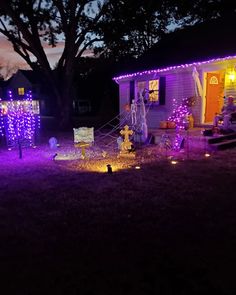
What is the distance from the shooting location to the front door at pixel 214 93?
49.1 feet

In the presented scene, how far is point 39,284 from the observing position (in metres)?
3.54

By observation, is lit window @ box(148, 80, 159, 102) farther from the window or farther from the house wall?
the house wall

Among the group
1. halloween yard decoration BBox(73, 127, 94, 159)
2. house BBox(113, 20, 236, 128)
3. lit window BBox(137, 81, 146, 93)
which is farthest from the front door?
halloween yard decoration BBox(73, 127, 94, 159)

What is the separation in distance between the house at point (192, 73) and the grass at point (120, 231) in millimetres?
6327

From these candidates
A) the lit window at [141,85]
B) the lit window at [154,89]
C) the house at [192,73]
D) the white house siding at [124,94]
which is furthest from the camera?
the white house siding at [124,94]

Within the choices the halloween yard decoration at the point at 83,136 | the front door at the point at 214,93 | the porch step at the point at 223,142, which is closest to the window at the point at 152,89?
the front door at the point at 214,93

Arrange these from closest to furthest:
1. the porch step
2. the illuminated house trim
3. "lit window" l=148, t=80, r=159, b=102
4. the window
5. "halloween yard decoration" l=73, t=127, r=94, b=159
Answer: "halloween yard decoration" l=73, t=127, r=94, b=159 < the porch step < the illuminated house trim < the window < "lit window" l=148, t=80, r=159, b=102

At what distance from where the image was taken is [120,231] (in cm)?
482

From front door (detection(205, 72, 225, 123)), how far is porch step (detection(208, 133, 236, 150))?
11.2 feet

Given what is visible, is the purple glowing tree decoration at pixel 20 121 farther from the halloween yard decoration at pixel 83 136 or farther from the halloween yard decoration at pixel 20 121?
the halloween yard decoration at pixel 83 136

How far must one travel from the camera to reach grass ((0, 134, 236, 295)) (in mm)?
3543

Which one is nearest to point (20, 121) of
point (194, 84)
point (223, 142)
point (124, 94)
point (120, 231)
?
point (194, 84)

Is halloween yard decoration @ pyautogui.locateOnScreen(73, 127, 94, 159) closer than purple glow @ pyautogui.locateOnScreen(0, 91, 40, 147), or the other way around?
halloween yard decoration @ pyautogui.locateOnScreen(73, 127, 94, 159)

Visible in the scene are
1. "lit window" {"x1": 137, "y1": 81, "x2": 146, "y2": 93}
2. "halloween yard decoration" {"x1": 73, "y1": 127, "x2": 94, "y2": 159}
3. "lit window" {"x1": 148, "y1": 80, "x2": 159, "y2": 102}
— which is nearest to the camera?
"halloween yard decoration" {"x1": 73, "y1": 127, "x2": 94, "y2": 159}
